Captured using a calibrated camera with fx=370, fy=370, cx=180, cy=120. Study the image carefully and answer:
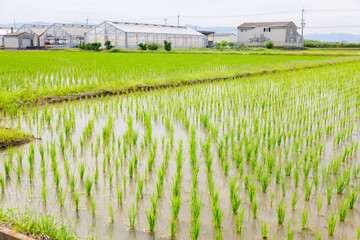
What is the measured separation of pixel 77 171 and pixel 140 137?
4.01ft

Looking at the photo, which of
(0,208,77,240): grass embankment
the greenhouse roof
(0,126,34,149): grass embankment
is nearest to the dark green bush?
the greenhouse roof

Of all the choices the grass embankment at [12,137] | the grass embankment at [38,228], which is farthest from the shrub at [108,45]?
the grass embankment at [38,228]

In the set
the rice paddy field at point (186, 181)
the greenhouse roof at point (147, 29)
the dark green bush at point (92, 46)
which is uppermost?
the greenhouse roof at point (147, 29)

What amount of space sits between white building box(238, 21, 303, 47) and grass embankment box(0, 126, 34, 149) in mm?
42230

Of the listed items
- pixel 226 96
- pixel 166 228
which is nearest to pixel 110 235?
pixel 166 228

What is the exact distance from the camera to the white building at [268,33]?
145 ft

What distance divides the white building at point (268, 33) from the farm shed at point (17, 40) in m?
24.6

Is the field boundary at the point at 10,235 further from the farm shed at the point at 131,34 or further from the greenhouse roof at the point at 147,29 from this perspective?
the greenhouse roof at the point at 147,29

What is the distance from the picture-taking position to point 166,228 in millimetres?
2193

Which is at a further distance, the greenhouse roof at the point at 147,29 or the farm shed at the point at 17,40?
the farm shed at the point at 17,40

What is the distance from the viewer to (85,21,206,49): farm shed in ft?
100.0

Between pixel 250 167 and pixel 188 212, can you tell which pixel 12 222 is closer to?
pixel 188 212

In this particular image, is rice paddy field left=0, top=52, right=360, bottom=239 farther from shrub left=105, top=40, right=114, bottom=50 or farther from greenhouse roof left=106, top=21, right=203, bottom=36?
greenhouse roof left=106, top=21, right=203, bottom=36

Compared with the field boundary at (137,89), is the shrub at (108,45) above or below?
above
